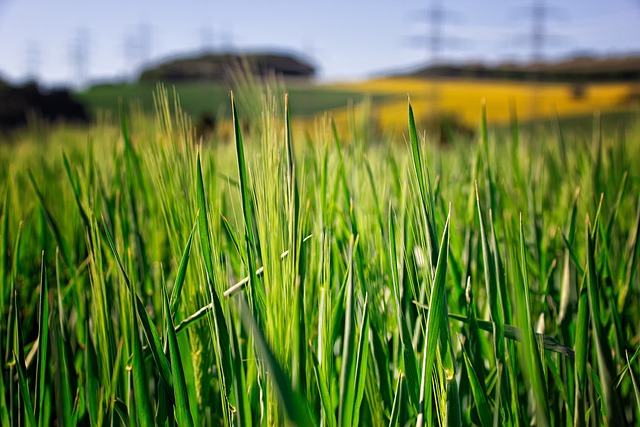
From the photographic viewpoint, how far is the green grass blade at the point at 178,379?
317 millimetres

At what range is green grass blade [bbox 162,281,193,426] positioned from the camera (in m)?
0.32

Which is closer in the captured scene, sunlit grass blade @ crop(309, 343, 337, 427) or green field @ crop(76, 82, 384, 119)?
sunlit grass blade @ crop(309, 343, 337, 427)

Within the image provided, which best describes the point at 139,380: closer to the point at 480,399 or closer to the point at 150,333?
the point at 150,333

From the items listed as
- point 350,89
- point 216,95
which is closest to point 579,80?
point 350,89

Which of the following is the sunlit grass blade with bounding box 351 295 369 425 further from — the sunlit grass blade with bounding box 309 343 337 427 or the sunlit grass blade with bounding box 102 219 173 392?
the sunlit grass blade with bounding box 102 219 173 392

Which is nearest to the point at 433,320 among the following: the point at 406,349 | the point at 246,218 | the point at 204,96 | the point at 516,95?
the point at 406,349

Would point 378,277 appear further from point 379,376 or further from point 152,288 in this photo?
point 152,288

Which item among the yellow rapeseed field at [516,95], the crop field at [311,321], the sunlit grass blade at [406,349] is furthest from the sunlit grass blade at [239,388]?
the yellow rapeseed field at [516,95]

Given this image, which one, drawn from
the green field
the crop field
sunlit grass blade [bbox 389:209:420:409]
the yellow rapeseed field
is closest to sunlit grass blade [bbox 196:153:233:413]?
the crop field

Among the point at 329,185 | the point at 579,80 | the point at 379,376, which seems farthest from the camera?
the point at 579,80

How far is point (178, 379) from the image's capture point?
0.32 m

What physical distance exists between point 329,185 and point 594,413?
0.99 ft

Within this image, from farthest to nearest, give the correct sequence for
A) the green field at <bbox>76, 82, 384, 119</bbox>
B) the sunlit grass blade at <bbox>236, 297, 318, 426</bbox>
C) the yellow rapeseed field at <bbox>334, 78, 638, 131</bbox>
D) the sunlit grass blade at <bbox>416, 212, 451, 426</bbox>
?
the green field at <bbox>76, 82, 384, 119</bbox> → the yellow rapeseed field at <bbox>334, 78, 638, 131</bbox> → the sunlit grass blade at <bbox>416, 212, 451, 426</bbox> → the sunlit grass blade at <bbox>236, 297, 318, 426</bbox>

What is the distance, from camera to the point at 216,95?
2186 centimetres
